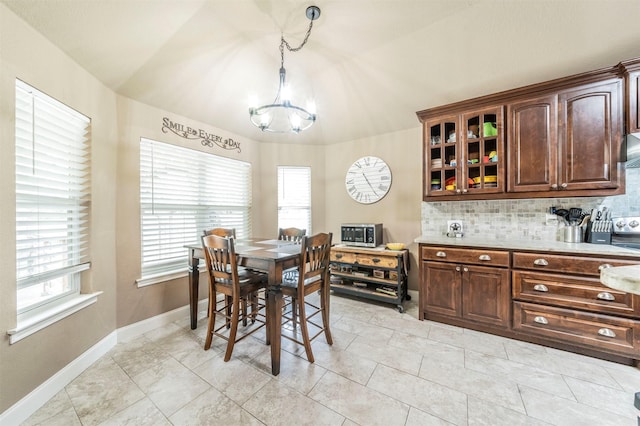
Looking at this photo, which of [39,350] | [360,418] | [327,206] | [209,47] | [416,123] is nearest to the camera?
[360,418]

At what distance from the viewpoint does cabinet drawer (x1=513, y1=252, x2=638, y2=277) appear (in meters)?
1.99

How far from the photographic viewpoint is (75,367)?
187 cm

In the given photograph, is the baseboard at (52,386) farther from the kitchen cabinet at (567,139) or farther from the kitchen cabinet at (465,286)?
the kitchen cabinet at (567,139)

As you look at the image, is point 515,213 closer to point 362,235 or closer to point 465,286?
point 465,286

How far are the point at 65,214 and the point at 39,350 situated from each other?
95 cm

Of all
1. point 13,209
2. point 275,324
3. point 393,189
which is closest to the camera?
point 13,209

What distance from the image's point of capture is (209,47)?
2205mm

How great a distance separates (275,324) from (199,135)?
8.18 ft

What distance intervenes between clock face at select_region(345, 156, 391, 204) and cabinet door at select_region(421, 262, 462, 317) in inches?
52.9

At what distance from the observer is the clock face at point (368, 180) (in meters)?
3.68

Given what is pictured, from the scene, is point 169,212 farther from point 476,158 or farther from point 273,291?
point 476,158

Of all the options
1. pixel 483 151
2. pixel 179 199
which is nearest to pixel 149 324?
pixel 179 199

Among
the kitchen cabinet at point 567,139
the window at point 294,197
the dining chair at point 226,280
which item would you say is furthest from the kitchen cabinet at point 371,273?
the kitchen cabinet at point 567,139

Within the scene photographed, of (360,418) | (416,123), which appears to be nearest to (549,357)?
(360,418)
